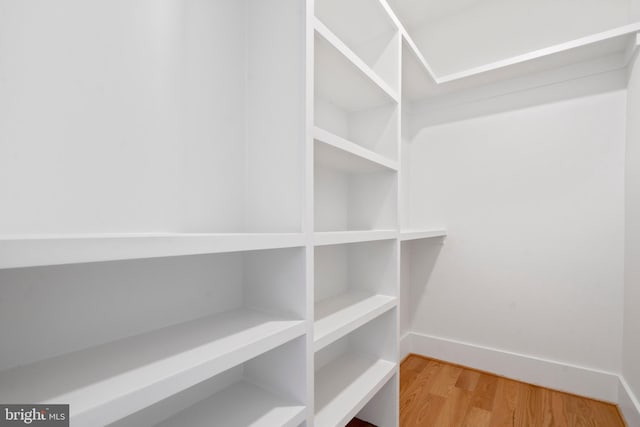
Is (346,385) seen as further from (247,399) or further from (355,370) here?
(247,399)

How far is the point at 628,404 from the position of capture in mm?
1405

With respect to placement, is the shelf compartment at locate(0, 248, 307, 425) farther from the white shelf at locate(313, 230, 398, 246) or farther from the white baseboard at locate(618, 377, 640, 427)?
the white baseboard at locate(618, 377, 640, 427)

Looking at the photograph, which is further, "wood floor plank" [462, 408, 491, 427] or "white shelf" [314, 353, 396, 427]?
"wood floor plank" [462, 408, 491, 427]

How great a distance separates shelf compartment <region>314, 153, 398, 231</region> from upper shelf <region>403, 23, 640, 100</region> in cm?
74

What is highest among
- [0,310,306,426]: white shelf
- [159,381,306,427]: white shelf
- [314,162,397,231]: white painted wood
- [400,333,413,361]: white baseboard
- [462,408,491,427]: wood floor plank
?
[314,162,397,231]: white painted wood

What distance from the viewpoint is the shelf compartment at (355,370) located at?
1074 millimetres

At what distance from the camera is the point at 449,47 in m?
2.12

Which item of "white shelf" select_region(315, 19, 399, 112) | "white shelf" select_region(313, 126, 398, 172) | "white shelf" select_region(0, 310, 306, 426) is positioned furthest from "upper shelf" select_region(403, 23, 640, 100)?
"white shelf" select_region(0, 310, 306, 426)

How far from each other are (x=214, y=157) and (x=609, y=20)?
2328 millimetres

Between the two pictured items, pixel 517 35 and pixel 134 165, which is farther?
pixel 517 35

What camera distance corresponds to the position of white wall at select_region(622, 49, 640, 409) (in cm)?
136

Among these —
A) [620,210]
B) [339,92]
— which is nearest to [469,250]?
[620,210]

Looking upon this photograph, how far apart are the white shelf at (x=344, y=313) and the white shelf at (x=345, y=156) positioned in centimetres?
64

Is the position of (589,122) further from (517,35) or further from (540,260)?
(540,260)
